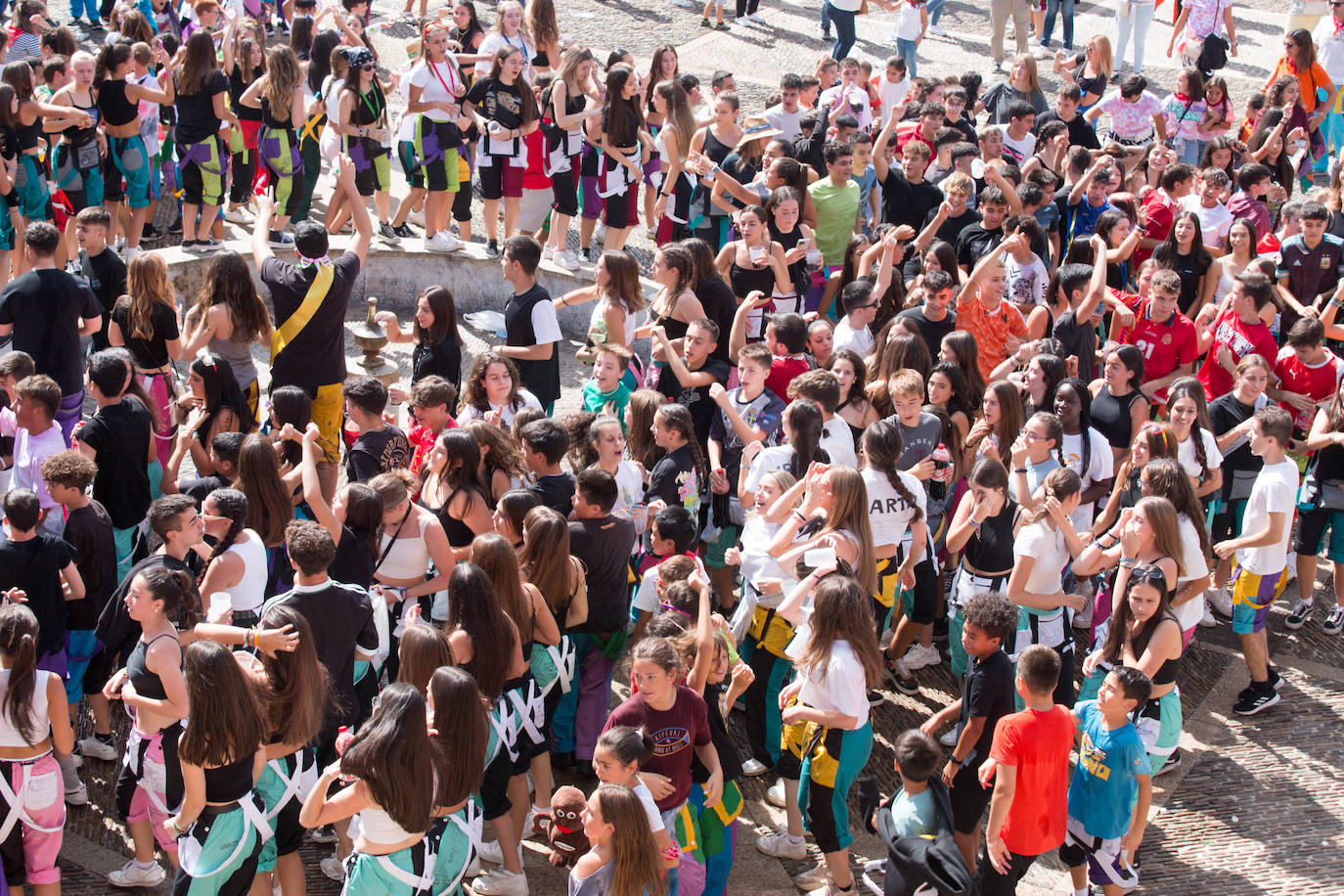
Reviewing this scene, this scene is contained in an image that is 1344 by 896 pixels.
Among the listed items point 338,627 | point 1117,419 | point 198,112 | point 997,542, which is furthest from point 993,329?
point 198,112

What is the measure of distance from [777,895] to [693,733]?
3.33 feet

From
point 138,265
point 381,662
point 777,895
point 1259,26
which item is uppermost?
point 1259,26

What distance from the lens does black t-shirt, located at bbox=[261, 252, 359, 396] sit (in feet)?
24.2

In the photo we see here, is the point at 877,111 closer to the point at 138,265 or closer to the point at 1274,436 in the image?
the point at 1274,436

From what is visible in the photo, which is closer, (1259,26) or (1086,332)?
(1086,332)

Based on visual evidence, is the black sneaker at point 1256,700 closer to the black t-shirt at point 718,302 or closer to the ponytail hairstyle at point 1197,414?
the ponytail hairstyle at point 1197,414

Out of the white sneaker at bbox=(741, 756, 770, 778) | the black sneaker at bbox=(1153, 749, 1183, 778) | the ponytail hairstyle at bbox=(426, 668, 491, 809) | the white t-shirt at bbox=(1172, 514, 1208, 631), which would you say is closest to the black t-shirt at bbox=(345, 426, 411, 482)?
the ponytail hairstyle at bbox=(426, 668, 491, 809)

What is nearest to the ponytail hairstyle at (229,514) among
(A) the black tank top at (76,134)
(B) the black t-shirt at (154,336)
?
(B) the black t-shirt at (154,336)

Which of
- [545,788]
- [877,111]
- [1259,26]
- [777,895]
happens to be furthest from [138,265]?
[1259,26]

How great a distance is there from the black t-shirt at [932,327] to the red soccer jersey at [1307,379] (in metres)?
1.91

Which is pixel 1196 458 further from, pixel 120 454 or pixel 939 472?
pixel 120 454

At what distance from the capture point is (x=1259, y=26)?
1933 cm

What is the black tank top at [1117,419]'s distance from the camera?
296 inches

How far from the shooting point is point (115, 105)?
10000 mm
